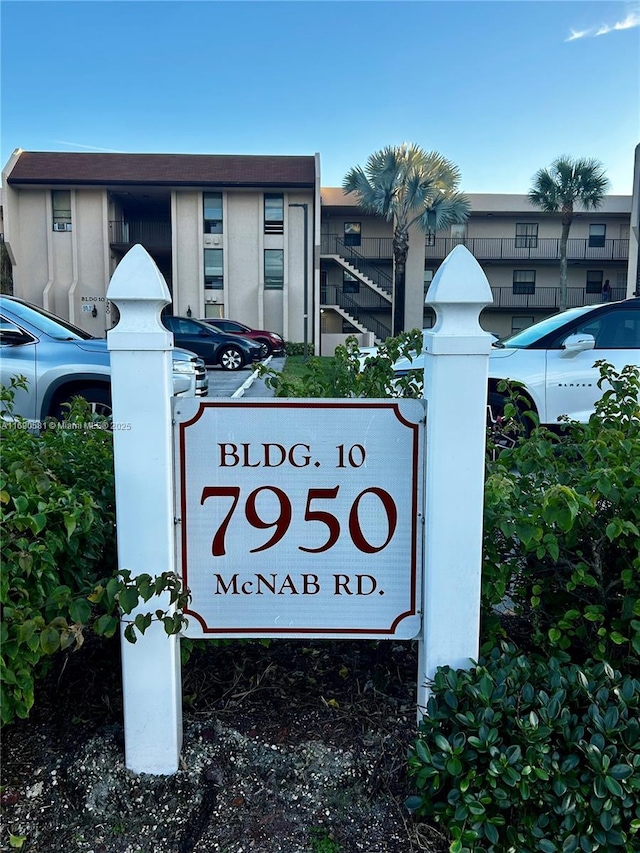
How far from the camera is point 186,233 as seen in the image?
104 ft

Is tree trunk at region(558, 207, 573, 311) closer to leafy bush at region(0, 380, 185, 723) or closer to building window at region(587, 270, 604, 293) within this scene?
building window at region(587, 270, 604, 293)

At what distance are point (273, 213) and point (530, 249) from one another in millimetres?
13307

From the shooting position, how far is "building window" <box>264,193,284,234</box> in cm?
3134

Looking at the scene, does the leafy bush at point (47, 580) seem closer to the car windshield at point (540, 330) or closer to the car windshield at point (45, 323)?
the car windshield at point (45, 323)

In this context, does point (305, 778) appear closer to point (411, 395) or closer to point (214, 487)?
point (214, 487)

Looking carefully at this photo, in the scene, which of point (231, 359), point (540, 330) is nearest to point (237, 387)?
point (231, 359)

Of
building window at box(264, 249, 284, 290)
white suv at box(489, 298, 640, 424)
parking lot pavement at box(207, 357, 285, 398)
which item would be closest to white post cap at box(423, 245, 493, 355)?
white suv at box(489, 298, 640, 424)

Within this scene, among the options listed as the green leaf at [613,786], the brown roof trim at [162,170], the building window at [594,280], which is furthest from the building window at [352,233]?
the green leaf at [613,786]

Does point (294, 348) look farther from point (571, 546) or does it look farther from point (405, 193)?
point (571, 546)

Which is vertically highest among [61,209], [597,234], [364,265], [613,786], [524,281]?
[61,209]

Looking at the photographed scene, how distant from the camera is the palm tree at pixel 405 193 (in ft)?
102

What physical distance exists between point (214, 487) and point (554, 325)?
18.7 ft

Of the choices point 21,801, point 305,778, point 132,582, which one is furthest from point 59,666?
point 305,778

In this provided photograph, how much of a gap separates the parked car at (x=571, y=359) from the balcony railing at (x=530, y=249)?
28698mm
